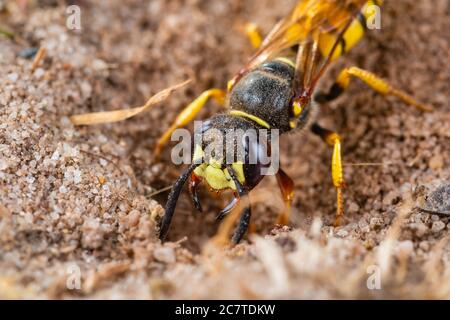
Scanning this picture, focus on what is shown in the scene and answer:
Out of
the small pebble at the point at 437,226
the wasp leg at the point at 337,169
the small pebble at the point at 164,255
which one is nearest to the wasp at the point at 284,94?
the wasp leg at the point at 337,169

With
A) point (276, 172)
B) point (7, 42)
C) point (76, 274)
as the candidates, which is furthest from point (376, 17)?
point (76, 274)

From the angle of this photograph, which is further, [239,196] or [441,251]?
[239,196]

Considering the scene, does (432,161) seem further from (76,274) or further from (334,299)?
(76,274)

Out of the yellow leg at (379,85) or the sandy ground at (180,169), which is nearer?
the sandy ground at (180,169)

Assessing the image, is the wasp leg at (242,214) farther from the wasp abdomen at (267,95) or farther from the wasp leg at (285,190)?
the wasp abdomen at (267,95)

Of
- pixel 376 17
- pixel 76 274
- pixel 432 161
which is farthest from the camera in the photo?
pixel 376 17

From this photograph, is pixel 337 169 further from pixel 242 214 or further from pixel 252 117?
pixel 242 214
